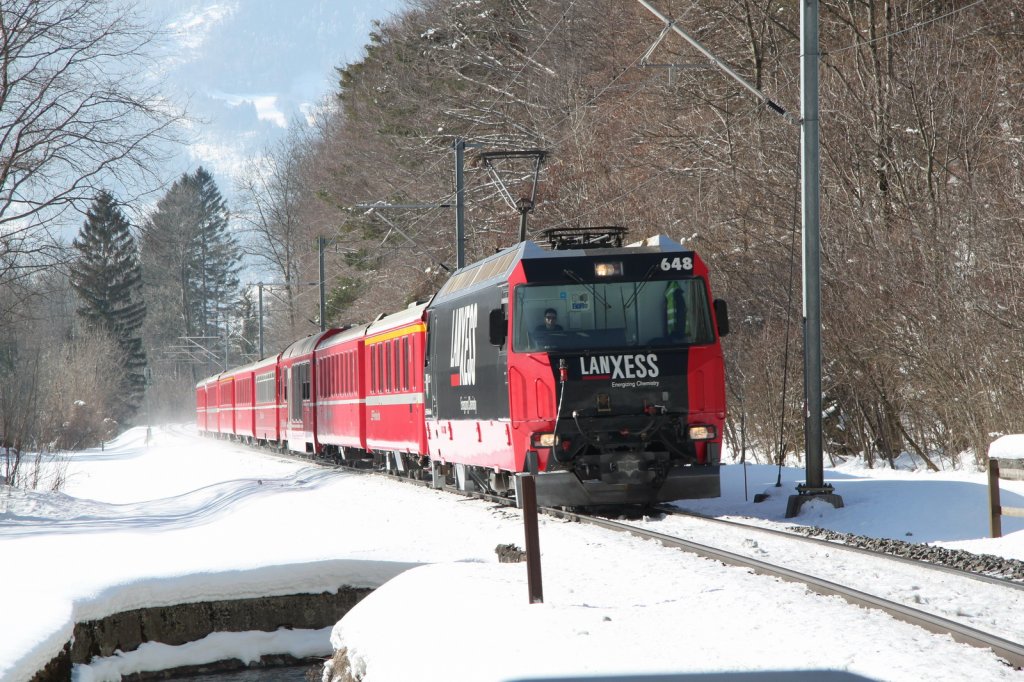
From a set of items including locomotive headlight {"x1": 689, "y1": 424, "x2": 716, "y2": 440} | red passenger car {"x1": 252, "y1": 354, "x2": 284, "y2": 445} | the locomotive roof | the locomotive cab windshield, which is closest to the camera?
locomotive headlight {"x1": 689, "y1": 424, "x2": 716, "y2": 440}

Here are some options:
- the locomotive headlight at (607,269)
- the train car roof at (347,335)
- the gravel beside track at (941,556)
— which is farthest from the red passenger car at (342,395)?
the gravel beside track at (941,556)

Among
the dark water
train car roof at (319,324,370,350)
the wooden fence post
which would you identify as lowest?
the dark water

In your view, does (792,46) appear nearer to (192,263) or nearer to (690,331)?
(690,331)

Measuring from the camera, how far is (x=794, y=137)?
71.1ft

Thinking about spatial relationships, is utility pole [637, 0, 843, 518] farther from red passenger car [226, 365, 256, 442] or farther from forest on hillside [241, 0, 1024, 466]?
red passenger car [226, 365, 256, 442]

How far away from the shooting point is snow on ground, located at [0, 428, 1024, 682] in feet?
→ 21.8

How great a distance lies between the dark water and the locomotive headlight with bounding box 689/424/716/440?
4.58 meters

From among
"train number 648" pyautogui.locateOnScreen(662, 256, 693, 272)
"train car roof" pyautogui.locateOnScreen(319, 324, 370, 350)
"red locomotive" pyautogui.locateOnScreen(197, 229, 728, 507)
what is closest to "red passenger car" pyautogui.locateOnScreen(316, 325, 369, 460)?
"train car roof" pyautogui.locateOnScreen(319, 324, 370, 350)

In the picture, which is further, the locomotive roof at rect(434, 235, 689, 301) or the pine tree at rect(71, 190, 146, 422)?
the pine tree at rect(71, 190, 146, 422)

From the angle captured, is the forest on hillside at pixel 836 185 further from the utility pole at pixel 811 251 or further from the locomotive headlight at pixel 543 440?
the locomotive headlight at pixel 543 440

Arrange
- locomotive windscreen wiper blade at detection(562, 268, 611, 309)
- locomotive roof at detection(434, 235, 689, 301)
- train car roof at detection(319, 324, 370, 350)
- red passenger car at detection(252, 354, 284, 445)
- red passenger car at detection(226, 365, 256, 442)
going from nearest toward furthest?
1. locomotive windscreen wiper blade at detection(562, 268, 611, 309)
2. locomotive roof at detection(434, 235, 689, 301)
3. train car roof at detection(319, 324, 370, 350)
4. red passenger car at detection(252, 354, 284, 445)
5. red passenger car at detection(226, 365, 256, 442)

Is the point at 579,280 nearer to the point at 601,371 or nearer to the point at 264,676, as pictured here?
the point at 601,371

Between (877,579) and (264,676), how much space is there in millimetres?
5577

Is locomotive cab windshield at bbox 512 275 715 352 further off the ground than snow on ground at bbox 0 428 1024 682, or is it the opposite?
locomotive cab windshield at bbox 512 275 715 352
